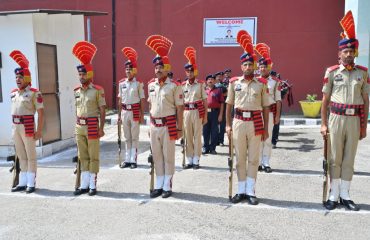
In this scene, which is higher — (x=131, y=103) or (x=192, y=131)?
(x=131, y=103)

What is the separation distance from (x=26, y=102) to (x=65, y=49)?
4.08m

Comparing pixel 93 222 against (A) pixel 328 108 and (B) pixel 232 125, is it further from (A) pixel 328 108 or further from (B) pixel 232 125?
(A) pixel 328 108

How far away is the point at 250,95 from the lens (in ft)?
17.2

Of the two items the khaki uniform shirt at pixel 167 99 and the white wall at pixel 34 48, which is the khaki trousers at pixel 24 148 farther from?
the white wall at pixel 34 48

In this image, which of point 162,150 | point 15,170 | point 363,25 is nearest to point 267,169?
point 162,150

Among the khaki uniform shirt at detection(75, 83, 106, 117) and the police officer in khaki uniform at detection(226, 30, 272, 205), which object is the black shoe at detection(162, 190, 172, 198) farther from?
the khaki uniform shirt at detection(75, 83, 106, 117)

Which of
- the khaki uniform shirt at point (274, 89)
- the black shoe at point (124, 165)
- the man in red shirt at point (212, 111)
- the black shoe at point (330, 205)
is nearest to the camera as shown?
the black shoe at point (330, 205)

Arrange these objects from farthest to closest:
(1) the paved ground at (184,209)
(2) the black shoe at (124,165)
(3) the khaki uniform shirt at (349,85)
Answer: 1. (2) the black shoe at (124,165)
2. (3) the khaki uniform shirt at (349,85)
3. (1) the paved ground at (184,209)

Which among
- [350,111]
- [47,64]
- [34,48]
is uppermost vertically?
[34,48]

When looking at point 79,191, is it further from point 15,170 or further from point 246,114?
point 246,114

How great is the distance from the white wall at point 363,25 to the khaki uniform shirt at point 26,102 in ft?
35.2

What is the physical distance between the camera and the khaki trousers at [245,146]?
5.25 m

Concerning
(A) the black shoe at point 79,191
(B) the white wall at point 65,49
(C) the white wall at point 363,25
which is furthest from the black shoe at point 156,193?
(C) the white wall at point 363,25

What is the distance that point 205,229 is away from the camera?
4.46 metres
